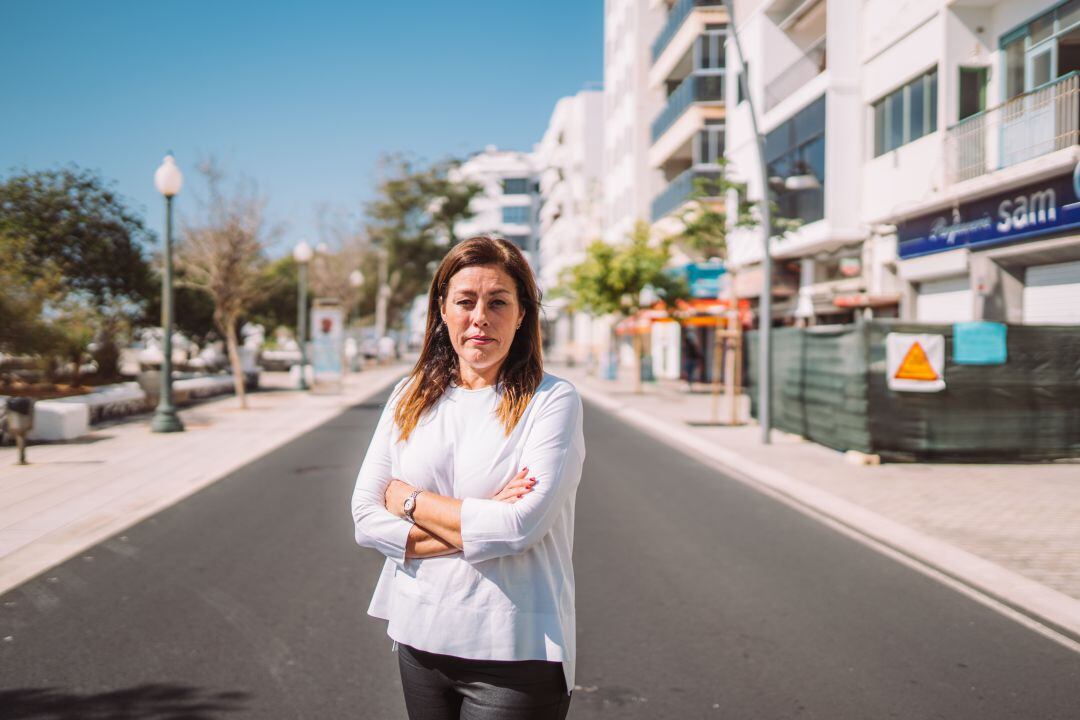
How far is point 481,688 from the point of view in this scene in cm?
215

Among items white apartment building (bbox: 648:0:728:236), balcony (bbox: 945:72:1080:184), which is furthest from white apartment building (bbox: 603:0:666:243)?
balcony (bbox: 945:72:1080:184)

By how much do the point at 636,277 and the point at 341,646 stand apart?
24.2 meters

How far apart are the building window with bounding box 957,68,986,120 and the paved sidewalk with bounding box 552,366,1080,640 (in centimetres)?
728

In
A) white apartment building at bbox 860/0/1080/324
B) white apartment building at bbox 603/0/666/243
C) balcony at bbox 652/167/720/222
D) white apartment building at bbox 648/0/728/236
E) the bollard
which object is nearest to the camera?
the bollard

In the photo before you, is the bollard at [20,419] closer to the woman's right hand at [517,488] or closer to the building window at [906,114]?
the woman's right hand at [517,488]

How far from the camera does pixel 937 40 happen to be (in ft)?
60.2

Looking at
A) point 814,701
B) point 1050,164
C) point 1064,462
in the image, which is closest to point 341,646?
point 814,701

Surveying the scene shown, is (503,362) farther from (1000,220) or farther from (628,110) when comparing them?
(628,110)

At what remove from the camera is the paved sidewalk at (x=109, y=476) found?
7.20m

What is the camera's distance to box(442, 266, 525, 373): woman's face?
2.22 metres

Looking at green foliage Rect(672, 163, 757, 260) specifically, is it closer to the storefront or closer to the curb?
the storefront

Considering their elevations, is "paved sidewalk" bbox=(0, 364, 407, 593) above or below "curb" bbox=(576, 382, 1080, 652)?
above

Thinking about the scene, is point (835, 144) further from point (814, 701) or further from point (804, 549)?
point (814, 701)

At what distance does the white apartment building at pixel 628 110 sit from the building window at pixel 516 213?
51191 millimetres
